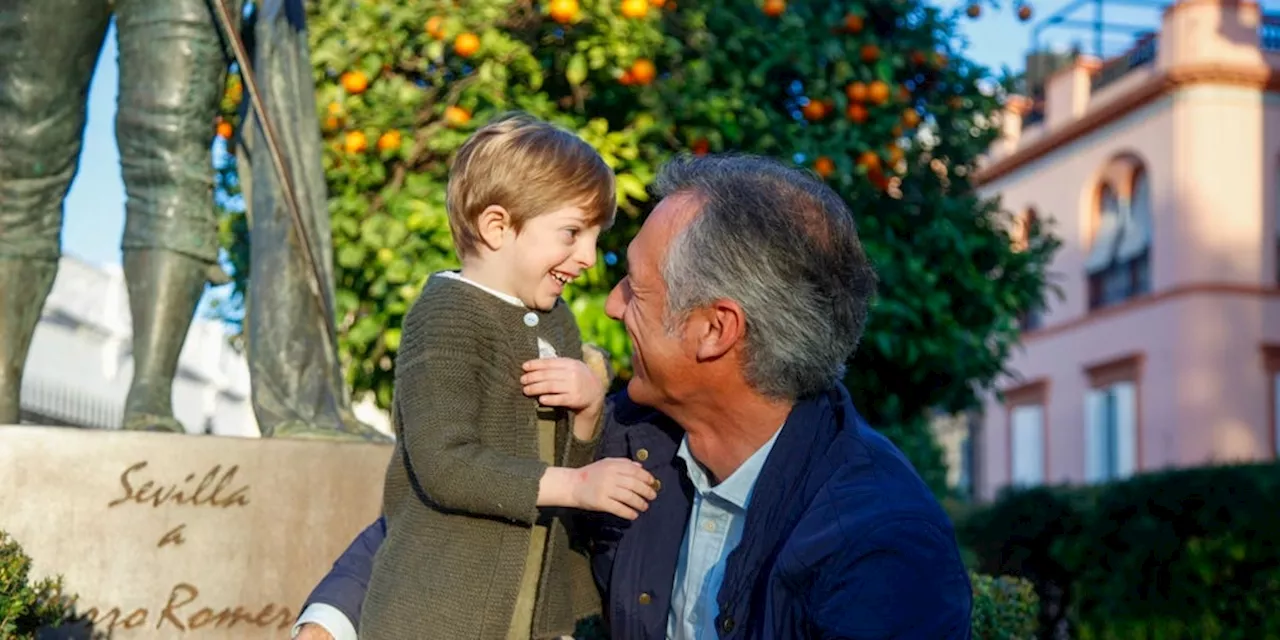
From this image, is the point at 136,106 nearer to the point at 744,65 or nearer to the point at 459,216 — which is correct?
the point at 459,216

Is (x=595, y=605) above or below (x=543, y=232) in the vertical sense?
below

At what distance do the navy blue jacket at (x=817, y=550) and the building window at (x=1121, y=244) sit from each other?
2782cm

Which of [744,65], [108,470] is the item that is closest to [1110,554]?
[744,65]

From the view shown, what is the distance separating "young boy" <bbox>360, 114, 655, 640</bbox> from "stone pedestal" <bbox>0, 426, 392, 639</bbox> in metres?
1.05

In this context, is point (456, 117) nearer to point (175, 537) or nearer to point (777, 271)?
point (175, 537)

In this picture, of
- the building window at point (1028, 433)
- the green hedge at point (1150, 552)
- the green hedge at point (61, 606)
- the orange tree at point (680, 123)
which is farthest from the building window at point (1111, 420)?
the green hedge at point (61, 606)

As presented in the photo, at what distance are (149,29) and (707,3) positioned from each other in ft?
16.6

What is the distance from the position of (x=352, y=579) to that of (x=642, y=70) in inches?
210

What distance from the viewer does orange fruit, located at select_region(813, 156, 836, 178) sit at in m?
8.55

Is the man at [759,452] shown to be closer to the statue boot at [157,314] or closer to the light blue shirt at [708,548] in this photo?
the light blue shirt at [708,548]

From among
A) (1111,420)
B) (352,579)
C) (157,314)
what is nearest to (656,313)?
(352,579)

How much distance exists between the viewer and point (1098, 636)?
9.90 m

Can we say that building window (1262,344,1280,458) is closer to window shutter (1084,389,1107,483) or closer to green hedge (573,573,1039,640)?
window shutter (1084,389,1107,483)

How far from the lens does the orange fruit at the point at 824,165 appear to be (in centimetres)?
855
